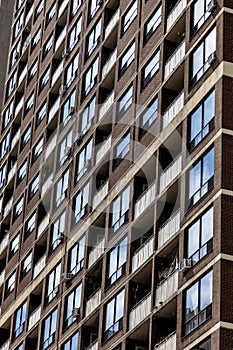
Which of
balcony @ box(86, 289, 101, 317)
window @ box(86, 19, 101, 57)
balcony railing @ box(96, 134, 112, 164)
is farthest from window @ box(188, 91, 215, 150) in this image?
window @ box(86, 19, 101, 57)

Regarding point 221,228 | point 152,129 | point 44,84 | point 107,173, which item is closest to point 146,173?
point 152,129

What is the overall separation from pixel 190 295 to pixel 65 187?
68.3 feet

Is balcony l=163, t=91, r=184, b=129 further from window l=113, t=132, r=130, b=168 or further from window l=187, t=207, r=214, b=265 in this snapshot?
window l=187, t=207, r=214, b=265

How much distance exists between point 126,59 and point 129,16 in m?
2.95

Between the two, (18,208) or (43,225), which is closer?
(43,225)

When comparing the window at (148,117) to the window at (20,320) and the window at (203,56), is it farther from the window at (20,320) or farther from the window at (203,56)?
the window at (20,320)

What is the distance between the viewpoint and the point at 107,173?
60062 mm

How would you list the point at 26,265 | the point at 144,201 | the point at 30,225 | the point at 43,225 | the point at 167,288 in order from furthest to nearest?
the point at 30,225 < the point at 26,265 < the point at 43,225 < the point at 144,201 < the point at 167,288

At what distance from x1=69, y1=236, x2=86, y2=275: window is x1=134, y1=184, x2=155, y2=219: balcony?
22.4 feet

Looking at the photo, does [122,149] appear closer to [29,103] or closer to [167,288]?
[167,288]

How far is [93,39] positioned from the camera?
2657 inches

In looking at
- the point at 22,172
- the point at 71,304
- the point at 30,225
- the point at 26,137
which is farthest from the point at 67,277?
the point at 26,137

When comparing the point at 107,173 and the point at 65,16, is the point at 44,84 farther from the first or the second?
the point at 107,173

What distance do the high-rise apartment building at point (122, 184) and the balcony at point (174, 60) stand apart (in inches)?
4.3
